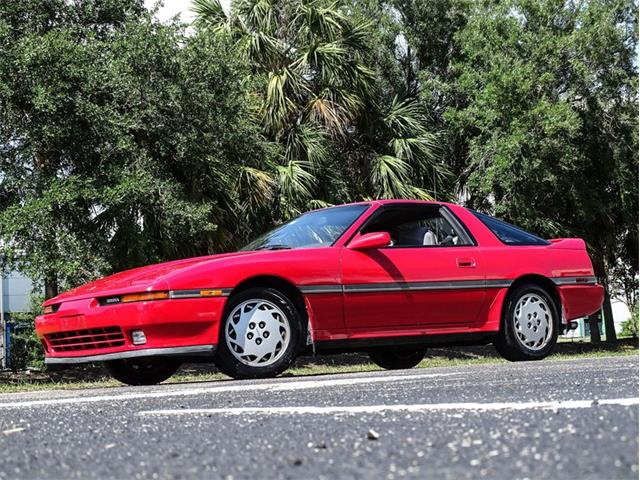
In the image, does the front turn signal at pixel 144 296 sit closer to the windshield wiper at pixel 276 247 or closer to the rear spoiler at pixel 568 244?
the windshield wiper at pixel 276 247

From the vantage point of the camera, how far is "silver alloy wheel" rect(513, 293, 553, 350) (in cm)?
797

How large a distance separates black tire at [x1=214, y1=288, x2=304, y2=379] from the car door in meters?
0.46

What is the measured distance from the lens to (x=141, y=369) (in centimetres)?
774

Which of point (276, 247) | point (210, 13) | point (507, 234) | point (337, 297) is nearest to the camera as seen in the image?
point (337, 297)

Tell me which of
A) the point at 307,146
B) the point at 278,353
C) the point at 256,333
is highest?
the point at 307,146

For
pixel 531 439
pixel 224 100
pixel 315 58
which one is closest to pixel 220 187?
pixel 224 100

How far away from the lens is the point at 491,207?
20.9 metres

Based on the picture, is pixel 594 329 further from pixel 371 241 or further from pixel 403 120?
pixel 371 241

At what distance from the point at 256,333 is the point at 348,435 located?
3777 mm

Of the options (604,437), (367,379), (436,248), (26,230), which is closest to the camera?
(604,437)

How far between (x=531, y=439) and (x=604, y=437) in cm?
19

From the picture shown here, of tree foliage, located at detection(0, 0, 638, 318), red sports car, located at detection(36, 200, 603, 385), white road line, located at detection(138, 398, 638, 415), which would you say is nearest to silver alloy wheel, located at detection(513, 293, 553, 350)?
red sports car, located at detection(36, 200, 603, 385)

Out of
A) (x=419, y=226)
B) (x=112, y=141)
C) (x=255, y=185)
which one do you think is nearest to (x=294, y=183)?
(x=255, y=185)

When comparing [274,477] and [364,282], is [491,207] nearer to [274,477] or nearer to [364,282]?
[364,282]
